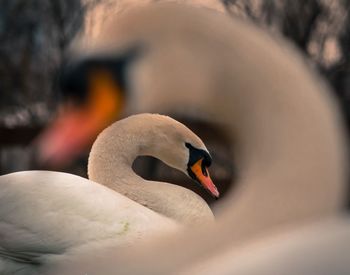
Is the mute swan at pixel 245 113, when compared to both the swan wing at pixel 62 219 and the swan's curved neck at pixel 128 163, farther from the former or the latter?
the swan's curved neck at pixel 128 163

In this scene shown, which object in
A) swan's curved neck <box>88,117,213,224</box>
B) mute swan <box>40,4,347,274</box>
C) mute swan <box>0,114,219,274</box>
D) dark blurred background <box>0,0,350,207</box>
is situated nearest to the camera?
mute swan <box>40,4,347,274</box>

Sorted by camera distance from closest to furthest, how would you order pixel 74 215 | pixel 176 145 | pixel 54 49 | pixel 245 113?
pixel 245 113, pixel 74 215, pixel 176 145, pixel 54 49

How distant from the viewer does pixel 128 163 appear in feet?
8.38

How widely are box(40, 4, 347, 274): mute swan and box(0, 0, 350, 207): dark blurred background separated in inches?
180

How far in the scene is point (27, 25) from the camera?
7.82 meters

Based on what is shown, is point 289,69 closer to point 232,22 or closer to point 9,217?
point 232,22

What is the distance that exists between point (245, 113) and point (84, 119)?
2.04 ft

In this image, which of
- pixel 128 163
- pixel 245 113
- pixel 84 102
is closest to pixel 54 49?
pixel 128 163

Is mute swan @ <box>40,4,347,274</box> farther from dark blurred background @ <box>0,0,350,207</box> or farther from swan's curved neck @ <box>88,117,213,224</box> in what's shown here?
dark blurred background @ <box>0,0,350,207</box>

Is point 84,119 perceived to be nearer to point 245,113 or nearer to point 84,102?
point 84,102

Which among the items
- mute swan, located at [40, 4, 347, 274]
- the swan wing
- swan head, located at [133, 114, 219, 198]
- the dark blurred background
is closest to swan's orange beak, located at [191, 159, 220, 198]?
swan head, located at [133, 114, 219, 198]

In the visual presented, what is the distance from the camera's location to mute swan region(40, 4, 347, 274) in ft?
4.57

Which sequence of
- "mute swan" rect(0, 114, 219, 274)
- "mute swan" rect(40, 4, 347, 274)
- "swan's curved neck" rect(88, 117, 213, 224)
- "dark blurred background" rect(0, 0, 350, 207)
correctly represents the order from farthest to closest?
1. "dark blurred background" rect(0, 0, 350, 207)
2. "swan's curved neck" rect(88, 117, 213, 224)
3. "mute swan" rect(0, 114, 219, 274)
4. "mute swan" rect(40, 4, 347, 274)

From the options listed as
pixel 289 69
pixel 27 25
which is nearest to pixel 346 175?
pixel 289 69
